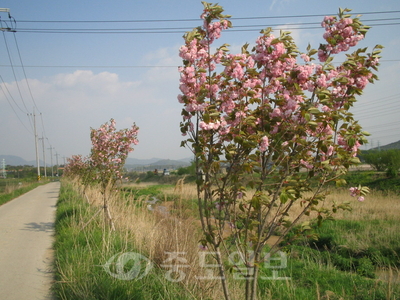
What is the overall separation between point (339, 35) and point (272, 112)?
752 millimetres

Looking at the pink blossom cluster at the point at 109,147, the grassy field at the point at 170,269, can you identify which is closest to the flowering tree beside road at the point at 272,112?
the grassy field at the point at 170,269

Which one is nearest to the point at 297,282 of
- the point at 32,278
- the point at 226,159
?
the point at 226,159

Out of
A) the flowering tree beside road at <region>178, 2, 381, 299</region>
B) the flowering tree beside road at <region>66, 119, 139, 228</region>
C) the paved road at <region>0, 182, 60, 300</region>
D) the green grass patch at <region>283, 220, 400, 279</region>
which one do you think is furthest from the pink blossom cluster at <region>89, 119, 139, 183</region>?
the flowering tree beside road at <region>178, 2, 381, 299</region>

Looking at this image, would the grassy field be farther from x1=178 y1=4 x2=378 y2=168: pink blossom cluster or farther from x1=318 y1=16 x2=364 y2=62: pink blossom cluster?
x1=318 y1=16 x2=364 y2=62: pink blossom cluster

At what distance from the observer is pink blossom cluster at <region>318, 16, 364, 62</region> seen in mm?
2469

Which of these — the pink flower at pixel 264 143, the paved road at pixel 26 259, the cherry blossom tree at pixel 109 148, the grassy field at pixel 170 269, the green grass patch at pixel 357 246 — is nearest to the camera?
the pink flower at pixel 264 143

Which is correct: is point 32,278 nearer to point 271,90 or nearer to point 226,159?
point 226,159

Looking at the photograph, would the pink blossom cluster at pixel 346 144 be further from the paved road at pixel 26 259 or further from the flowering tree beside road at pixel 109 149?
the flowering tree beside road at pixel 109 149

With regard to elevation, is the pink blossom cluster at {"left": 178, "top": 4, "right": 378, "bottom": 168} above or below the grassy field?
above

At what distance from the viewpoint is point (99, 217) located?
7758mm

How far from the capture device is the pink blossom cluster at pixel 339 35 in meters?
2.47

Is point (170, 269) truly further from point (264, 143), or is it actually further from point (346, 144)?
point (346, 144)

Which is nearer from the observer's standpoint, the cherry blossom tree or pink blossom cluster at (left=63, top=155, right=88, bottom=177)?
the cherry blossom tree

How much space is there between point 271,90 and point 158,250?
3.21 metres
